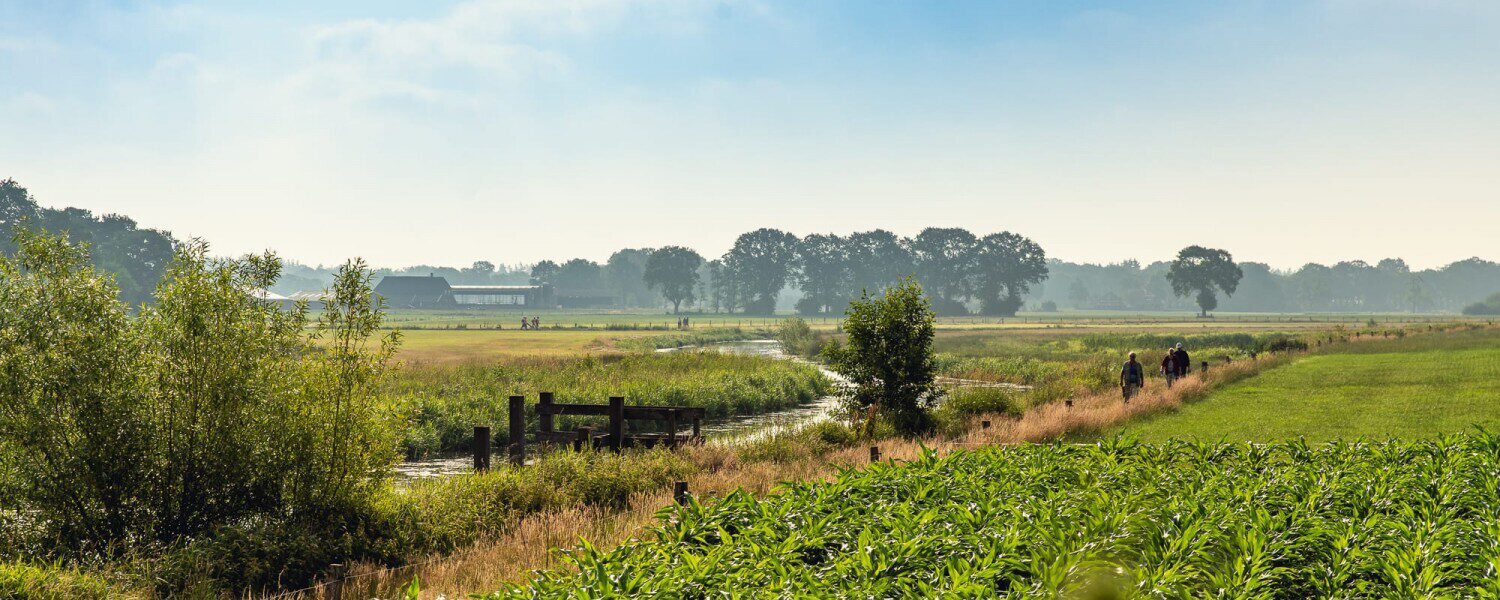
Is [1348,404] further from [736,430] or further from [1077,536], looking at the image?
[1077,536]

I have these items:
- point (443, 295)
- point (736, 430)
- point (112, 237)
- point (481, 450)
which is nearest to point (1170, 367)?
point (736, 430)

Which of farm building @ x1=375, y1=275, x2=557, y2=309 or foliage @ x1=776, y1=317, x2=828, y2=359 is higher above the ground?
farm building @ x1=375, y1=275, x2=557, y2=309

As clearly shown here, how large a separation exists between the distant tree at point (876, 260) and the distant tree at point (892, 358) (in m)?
157

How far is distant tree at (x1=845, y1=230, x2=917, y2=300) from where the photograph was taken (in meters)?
181

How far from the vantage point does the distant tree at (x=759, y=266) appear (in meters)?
182

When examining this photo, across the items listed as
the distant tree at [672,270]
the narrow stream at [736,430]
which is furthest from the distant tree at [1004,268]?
the narrow stream at [736,430]

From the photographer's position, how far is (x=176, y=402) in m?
11.2

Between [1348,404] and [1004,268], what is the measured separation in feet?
496

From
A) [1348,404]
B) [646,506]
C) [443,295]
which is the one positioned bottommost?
[1348,404]

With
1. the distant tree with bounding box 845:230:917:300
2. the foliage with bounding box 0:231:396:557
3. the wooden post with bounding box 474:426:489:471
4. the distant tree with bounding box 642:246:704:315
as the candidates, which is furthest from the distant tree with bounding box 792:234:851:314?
the foliage with bounding box 0:231:396:557

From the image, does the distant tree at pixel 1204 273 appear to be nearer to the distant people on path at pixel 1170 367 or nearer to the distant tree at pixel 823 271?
the distant tree at pixel 823 271

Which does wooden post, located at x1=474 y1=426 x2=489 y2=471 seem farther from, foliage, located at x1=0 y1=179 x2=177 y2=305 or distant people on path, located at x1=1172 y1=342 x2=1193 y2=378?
foliage, located at x1=0 y1=179 x2=177 y2=305

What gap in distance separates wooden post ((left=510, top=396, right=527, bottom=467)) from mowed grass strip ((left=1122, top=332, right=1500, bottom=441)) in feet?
36.1

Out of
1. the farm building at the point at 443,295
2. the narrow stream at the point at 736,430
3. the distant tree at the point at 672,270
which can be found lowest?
the narrow stream at the point at 736,430
